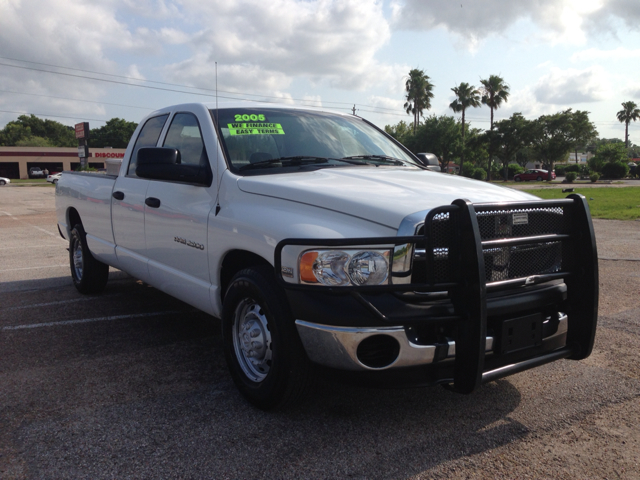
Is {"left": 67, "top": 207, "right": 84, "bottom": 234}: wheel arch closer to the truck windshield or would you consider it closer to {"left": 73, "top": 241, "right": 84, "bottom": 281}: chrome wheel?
{"left": 73, "top": 241, "right": 84, "bottom": 281}: chrome wheel

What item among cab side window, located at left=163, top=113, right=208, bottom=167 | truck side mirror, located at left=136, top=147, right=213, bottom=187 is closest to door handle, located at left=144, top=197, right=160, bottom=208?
cab side window, located at left=163, top=113, right=208, bottom=167

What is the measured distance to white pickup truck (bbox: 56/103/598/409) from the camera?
274cm

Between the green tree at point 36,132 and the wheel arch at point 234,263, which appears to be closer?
the wheel arch at point 234,263

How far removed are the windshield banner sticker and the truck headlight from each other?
5.19 feet

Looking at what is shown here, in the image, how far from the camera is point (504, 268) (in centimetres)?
304

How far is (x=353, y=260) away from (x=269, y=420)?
1115 millimetres

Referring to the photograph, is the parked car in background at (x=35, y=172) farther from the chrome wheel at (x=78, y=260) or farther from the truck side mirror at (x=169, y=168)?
the truck side mirror at (x=169, y=168)

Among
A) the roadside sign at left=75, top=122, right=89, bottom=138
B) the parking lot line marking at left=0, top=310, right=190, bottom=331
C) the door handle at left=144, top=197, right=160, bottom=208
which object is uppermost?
the roadside sign at left=75, top=122, right=89, bottom=138

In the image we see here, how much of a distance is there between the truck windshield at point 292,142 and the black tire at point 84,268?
2822 mm

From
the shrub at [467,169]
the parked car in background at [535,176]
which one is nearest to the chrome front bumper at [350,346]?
the shrub at [467,169]

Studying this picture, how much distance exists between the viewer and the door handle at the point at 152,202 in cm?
435

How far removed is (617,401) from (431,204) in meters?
1.79

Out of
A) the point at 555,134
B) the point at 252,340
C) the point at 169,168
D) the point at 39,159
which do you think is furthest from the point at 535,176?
the point at 39,159

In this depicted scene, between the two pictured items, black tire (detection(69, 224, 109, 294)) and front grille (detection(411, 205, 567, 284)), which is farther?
black tire (detection(69, 224, 109, 294))
